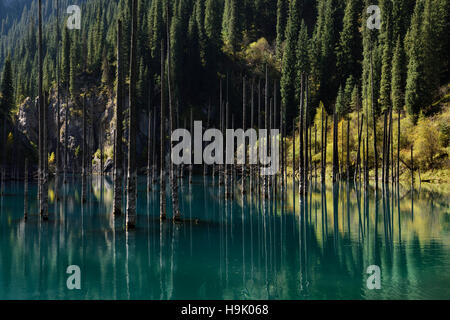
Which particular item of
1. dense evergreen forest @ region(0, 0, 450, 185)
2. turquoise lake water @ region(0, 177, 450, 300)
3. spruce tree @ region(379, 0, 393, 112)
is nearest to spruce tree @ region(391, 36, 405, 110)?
dense evergreen forest @ region(0, 0, 450, 185)

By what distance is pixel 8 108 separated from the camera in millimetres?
87375

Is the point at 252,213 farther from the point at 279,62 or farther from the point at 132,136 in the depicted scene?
the point at 279,62

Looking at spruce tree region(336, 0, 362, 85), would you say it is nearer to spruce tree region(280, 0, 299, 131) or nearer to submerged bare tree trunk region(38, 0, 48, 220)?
spruce tree region(280, 0, 299, 131)

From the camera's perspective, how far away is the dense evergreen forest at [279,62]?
76.2 meters

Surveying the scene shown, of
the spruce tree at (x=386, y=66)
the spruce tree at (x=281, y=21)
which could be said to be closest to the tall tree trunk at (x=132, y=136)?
the spruce tree at (x=386, y=66)

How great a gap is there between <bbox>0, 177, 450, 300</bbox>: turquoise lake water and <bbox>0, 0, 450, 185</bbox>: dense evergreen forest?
46.2 meters

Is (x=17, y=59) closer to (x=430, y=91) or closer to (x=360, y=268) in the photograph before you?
(x=430, y=91)

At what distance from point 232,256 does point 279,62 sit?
4696 inches

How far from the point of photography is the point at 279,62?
12788 cm

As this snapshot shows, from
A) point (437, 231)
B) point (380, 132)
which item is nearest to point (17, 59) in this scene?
point (380, 132)

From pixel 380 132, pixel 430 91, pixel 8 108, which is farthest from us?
pixel 8 108

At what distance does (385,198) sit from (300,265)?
29650mm

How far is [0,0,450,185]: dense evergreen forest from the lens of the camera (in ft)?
250

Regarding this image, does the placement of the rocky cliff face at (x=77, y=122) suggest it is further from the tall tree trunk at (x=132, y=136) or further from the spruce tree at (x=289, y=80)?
the tall tree trunk at (x=132, y=136)
